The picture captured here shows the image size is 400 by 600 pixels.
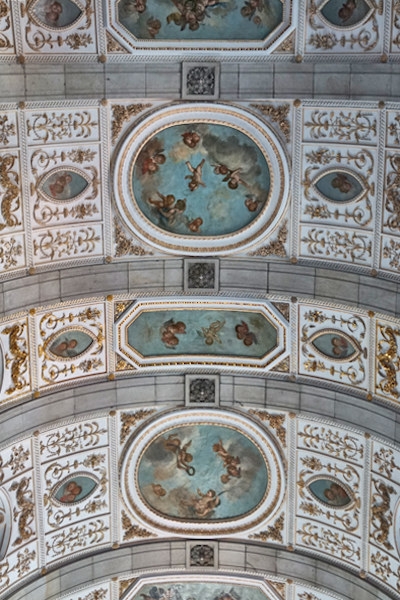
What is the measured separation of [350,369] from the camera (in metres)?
23.8

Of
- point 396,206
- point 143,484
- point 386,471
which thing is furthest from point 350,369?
point 143,484

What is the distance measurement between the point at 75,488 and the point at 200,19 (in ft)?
36.7

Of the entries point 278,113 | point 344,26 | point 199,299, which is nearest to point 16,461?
point 199,299

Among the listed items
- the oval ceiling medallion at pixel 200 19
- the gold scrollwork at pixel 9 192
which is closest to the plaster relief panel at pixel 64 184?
the gold scrollwork at pixel 9 192

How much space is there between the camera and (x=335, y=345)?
2380cm

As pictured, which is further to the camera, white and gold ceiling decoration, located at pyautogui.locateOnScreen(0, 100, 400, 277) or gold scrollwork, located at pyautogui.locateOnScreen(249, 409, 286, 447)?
gold scrollwork, located at pyautogui.locateOnScreen(249, 409, 286, 447)

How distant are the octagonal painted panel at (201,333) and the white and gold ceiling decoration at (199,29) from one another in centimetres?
572

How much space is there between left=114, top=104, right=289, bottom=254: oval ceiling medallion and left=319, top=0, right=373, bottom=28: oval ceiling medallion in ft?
8.66

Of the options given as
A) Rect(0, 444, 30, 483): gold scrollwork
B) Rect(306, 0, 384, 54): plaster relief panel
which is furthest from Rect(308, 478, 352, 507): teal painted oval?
Rect(306, 0, 384, 54): plaster relief panel

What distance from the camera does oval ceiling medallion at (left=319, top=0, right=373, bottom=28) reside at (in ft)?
69.4

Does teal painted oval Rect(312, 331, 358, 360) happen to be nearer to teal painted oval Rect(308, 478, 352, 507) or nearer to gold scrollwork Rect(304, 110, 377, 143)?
teal painted oval Rect(308, 478, 352, 507)

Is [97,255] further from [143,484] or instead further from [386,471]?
[386,471]

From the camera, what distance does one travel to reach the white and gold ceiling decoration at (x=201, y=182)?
22.0 m

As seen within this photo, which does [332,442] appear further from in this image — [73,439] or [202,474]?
[73,439]
